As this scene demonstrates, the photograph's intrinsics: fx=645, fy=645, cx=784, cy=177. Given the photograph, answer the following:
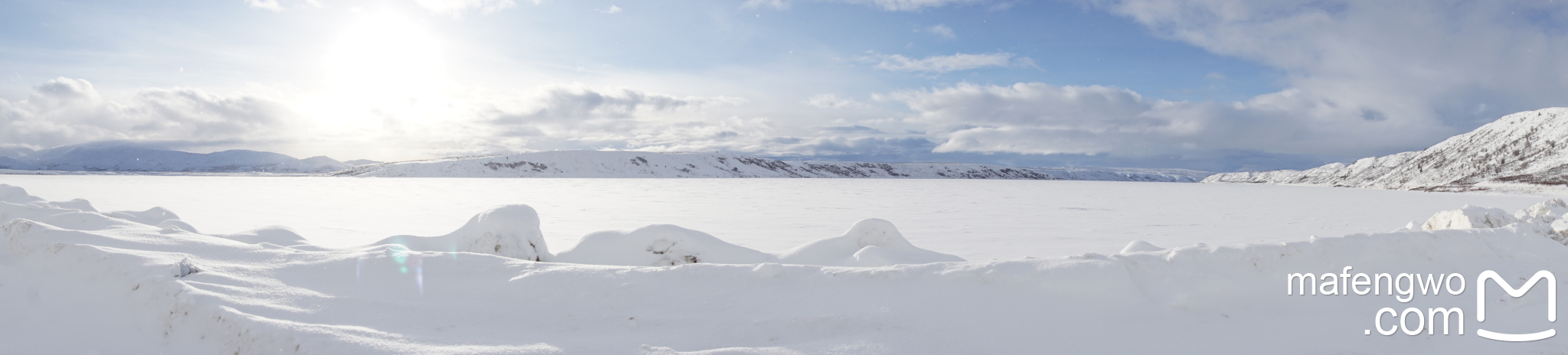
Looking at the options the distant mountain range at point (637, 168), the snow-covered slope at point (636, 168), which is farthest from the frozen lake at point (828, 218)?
the snow-covered slope at point (636, 168)

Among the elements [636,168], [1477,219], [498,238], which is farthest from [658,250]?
[636,168]

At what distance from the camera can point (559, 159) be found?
121250mm

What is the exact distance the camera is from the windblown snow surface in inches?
113

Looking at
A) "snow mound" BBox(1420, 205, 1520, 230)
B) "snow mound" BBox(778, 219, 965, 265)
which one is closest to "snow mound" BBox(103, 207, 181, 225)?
"snow mound" BBox(778, 219, 965, 265)

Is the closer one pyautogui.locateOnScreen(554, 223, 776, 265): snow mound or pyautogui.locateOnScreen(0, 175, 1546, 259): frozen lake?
pyautogui.locateOnScreen(554, 223, 776, 265): snow mound

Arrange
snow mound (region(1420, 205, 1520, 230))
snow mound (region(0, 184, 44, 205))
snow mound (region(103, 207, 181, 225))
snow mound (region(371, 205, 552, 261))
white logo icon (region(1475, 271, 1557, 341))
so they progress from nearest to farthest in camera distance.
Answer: white logo icon (region(1475, 271, 1557, 341)) < snow mound (region(371, 205, 552, 261)) < snow mound (region(1420, 205, 1520, 230)) < snow mound (region(103, 207, 181, 225)) < snow mound (region(0, 184, 44, 205))

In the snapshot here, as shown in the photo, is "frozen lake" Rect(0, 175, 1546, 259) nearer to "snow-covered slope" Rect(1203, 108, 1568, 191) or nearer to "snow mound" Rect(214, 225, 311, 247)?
"snow mound" Rect(214, 225, 311, 247)

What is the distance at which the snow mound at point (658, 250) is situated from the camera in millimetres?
5035

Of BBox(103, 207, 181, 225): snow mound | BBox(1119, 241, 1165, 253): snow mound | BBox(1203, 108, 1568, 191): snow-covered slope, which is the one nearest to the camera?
BBox(1119, 241, 1165, 253): snow mound

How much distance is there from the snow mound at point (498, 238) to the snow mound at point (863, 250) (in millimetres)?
2055

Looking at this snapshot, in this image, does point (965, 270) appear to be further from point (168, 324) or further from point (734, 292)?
point (168, 324)

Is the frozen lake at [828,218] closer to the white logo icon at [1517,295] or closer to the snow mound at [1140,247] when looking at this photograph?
the snow mound at [1140,247]

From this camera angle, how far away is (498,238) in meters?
5.22

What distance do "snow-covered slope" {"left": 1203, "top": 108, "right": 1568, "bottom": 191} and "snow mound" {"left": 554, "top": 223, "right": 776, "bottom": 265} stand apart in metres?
91.9
